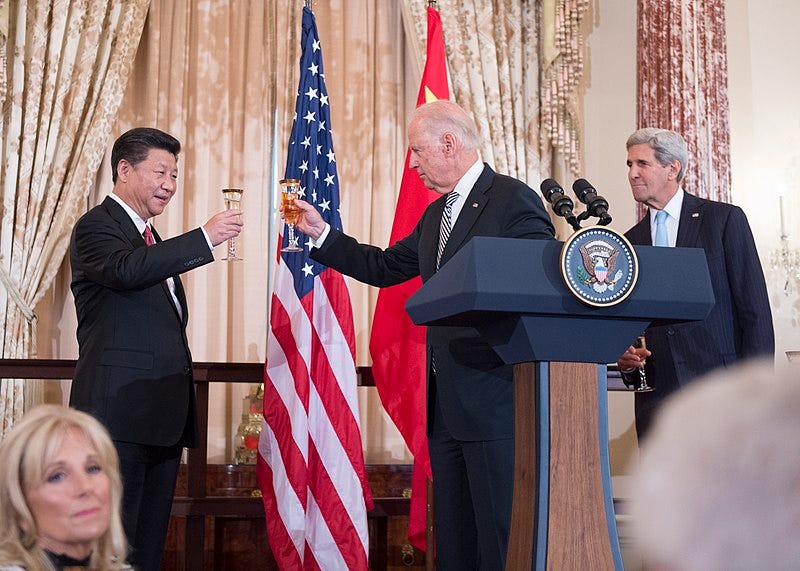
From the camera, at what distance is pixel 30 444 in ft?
5.03

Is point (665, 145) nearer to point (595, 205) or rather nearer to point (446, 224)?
point (446, 224)

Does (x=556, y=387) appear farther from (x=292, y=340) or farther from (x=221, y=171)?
(x=221, y=171)

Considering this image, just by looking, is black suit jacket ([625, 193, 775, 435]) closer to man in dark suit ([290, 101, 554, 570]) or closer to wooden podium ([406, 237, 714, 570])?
man in dark suit ([290, 101, 554, 570])

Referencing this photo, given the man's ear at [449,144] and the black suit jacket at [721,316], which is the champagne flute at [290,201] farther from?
the black suit jacket at [721,316]

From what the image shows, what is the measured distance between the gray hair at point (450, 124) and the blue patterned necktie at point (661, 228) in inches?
31.8

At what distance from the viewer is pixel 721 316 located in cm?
319

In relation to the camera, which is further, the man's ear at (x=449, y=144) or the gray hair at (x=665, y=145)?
the gray hair at (x=665, y=145)

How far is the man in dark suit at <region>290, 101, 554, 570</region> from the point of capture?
8.53 ft

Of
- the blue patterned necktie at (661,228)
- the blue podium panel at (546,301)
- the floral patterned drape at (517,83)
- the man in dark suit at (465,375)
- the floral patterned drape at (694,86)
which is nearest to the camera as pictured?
the blue podium panel at (546,301)

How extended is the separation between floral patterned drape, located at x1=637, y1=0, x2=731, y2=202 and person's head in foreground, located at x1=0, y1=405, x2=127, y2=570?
413 centimetres

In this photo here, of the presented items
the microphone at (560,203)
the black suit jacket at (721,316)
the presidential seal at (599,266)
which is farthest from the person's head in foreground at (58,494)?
the black suit jacket at (721,316)

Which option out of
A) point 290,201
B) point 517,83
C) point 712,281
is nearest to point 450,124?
point 290,201

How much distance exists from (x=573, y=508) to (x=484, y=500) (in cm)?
72

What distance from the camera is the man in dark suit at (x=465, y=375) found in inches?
102
